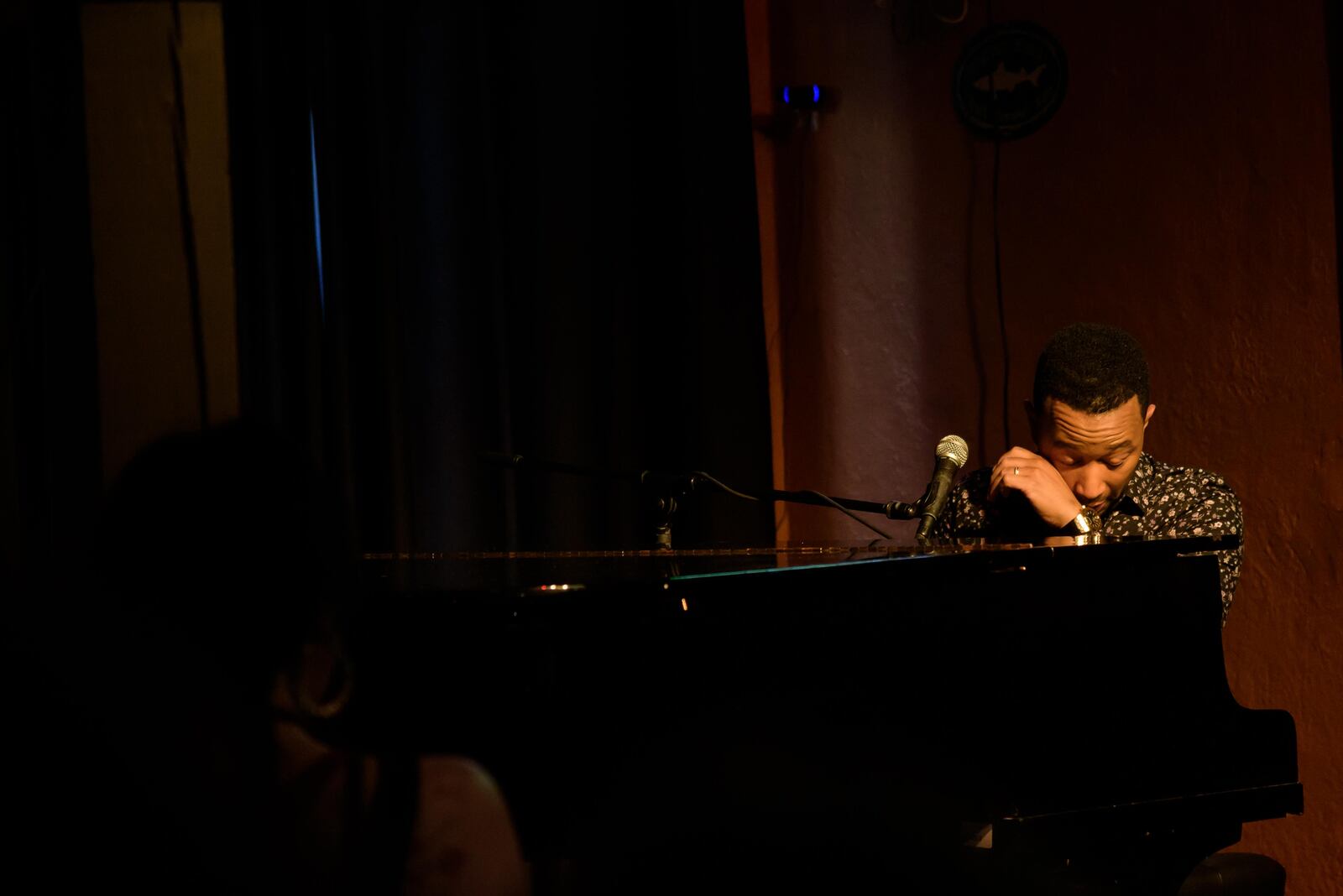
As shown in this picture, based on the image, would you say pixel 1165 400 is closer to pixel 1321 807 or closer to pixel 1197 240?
pixel 1197 240

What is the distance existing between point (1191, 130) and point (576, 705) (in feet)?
7.26

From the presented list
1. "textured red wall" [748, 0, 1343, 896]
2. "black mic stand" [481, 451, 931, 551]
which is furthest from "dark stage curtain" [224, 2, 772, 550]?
"black mic stand" [481, 451, 931, 551]

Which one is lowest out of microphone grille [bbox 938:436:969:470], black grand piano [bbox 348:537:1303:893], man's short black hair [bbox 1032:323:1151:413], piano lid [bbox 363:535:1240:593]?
black grand piano [bbox 348:537:1303:893]

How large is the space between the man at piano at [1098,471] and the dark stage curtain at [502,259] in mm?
1310

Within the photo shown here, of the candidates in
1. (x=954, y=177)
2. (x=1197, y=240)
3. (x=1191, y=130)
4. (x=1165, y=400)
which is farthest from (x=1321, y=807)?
(x=954, y=177)

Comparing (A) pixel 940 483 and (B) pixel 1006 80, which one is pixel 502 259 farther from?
(A) pixel 940 483

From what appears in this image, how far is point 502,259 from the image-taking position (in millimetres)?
3203

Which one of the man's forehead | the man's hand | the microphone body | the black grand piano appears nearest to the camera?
the black grand piano

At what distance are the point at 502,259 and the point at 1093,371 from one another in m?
1.73

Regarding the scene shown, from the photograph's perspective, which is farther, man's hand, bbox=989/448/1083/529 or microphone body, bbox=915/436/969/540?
man's hand, bbox=989/448/1083/529

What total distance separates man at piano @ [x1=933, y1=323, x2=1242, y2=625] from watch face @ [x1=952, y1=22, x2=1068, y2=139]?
→ 3.57 feet

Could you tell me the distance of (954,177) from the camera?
323 centimetres

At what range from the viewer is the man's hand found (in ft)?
6.38

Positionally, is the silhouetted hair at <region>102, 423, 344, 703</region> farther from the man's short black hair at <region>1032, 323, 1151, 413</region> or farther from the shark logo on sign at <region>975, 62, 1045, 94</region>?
the shark logo on sign at <region>975, 62, 1045, 94</region>
